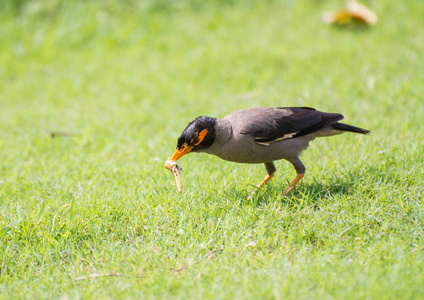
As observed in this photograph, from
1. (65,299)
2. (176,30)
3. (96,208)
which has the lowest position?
(65,299)

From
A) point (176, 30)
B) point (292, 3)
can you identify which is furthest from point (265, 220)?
point (292, 3)

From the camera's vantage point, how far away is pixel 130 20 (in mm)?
10602

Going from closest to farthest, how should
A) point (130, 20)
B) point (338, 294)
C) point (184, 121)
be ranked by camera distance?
point (338, 294)
point (184, 121)
point (130, 20)

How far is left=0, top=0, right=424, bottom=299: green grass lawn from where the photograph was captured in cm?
371

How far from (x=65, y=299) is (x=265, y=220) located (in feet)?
5.70

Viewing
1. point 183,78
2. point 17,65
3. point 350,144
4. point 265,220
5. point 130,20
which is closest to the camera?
point 265,220

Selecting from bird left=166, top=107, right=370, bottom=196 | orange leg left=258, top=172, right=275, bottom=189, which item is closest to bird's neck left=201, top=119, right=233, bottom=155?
bird left=166, top=107, right=370, bottom=196

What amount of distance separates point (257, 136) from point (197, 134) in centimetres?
58

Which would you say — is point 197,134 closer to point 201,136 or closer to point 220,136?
point 201,136

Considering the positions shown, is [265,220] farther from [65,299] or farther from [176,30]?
[176,30]

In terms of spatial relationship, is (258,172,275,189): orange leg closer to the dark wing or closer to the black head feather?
the dark wing

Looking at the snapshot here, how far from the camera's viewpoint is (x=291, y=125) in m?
4.87

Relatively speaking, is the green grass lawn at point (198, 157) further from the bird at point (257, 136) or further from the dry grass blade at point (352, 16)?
the bird at point (257, 136)

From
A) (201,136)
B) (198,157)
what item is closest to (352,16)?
(198,157)
